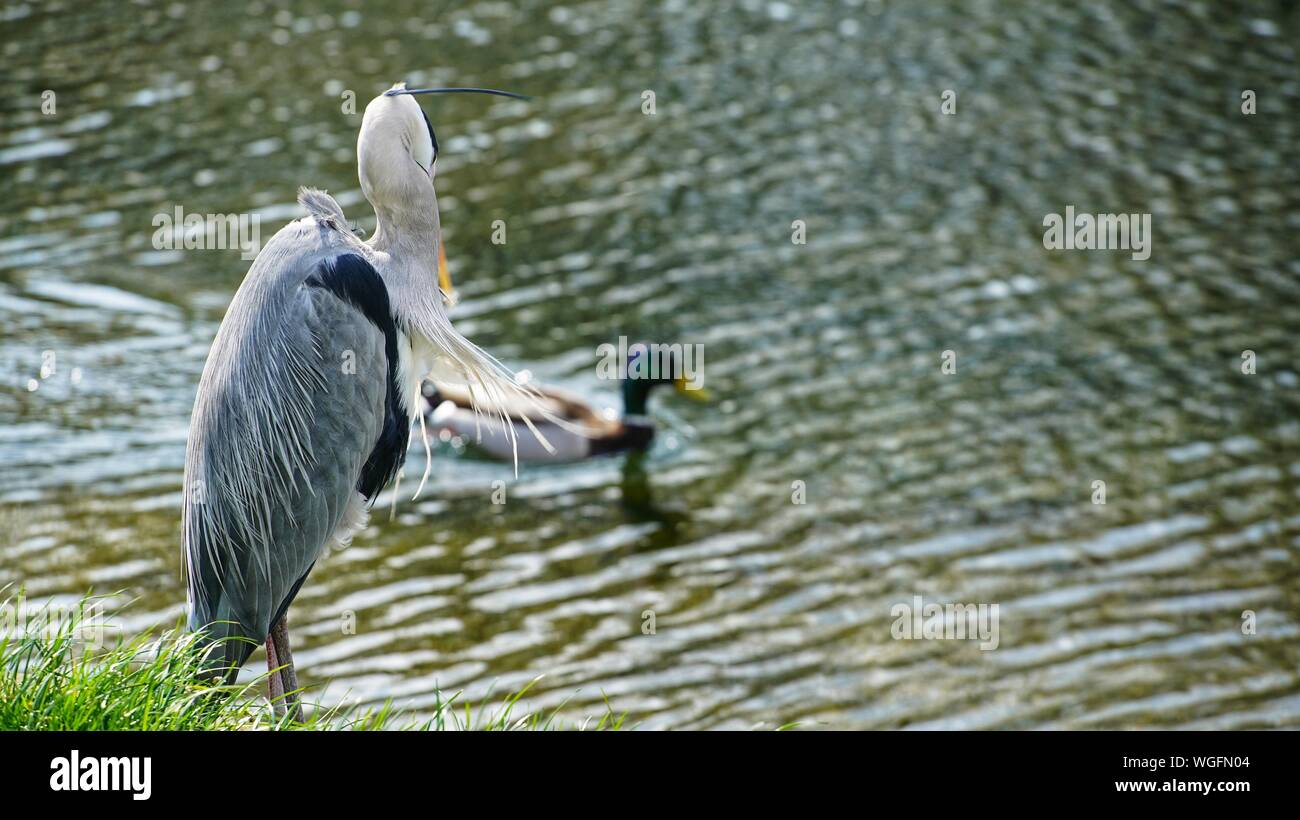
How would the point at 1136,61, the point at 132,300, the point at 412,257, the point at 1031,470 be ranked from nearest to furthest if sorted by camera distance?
the point at 412,257
the point at 1031,470
the point at 132,300
the point at 1136,61

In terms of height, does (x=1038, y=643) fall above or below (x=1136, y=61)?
below

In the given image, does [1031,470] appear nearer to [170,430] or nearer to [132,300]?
[170,430]

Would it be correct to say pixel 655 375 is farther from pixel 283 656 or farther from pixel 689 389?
pixel 283 656

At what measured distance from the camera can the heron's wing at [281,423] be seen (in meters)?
5.42

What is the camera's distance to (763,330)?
38.9ft

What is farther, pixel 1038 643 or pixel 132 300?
pixel 132 300

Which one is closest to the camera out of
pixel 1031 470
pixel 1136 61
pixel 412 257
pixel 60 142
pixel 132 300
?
pixel 412 257

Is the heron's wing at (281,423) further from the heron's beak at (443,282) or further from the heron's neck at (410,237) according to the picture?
the heron's beak at (443,282)

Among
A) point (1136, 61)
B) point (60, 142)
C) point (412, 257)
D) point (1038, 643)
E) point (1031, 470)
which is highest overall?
point (1136, 61)

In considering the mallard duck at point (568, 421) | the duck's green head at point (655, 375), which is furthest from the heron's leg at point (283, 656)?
the duck's green head at point (655, 375)

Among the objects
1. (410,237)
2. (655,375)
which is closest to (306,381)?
(410,237)
